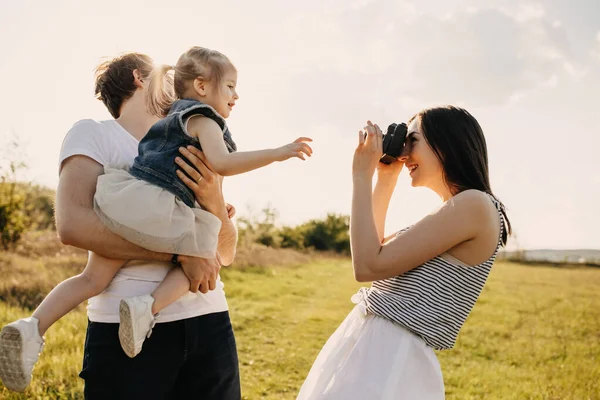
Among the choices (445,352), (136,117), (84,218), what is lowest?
(445,352)

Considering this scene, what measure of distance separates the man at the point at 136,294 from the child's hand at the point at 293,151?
282 mm

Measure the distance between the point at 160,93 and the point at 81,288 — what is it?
0.88 meters

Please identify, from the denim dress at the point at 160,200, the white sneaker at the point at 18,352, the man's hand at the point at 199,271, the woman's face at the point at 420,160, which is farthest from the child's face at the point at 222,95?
the white sneaker at the point at 18,352

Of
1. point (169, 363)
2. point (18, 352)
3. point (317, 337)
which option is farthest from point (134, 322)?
point (317, 337)

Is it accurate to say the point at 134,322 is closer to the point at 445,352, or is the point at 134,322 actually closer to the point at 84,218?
the point at 84,218

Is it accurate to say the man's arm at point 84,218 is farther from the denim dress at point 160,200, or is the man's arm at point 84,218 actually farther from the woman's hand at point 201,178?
the woman's hand at point 201,178

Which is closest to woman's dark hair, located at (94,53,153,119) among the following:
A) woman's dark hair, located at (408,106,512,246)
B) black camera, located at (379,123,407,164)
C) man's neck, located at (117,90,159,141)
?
man's neck, located at (117,90,159,141)

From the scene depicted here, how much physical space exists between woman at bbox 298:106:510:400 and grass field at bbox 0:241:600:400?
337 cm

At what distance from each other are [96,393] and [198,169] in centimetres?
91

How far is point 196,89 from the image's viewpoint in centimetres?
230

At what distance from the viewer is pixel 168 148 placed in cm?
208

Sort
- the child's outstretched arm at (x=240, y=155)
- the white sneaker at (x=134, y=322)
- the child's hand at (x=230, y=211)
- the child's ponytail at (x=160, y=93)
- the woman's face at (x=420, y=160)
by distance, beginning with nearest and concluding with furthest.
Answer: the white sneaker at (x=134, y=322) < the child's outstretched arm at (x=240, y=155) < the woman's face at (x=420, y=160) < the child's ponytail at (x=160, y=93) < the child's hand at (x=230, y=211)

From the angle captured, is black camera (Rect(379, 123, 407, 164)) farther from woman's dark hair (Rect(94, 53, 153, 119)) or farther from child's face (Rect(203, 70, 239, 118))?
woman's dark hair (Rect(94, 53, 153, 119))

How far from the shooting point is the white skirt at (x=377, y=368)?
6.39 ft
